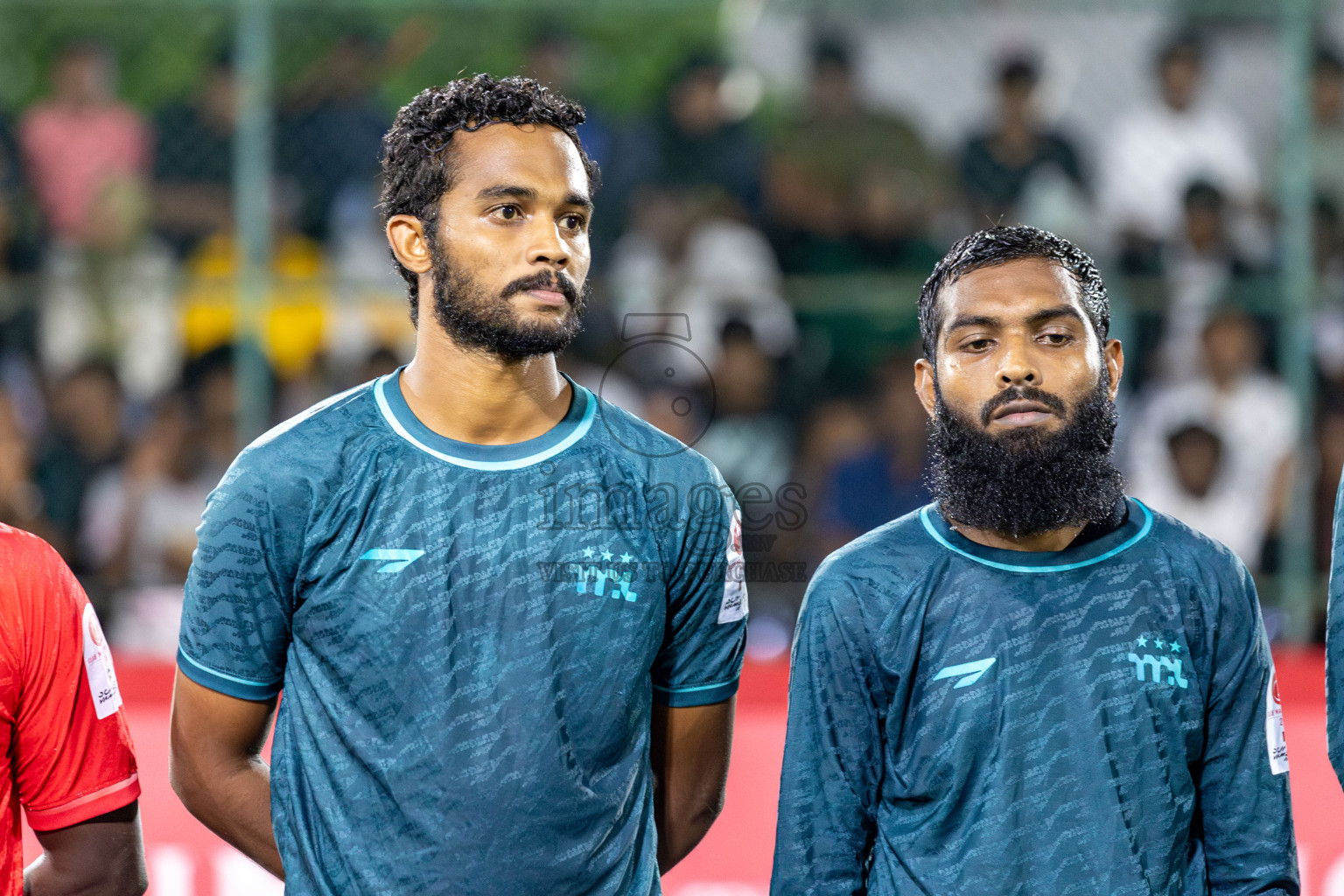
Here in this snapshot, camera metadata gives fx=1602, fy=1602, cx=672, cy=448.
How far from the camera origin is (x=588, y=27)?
9273 mm

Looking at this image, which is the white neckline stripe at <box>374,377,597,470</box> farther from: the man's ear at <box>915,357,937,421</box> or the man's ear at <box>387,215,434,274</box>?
the man's ear at <box>915,357,937,421</box>

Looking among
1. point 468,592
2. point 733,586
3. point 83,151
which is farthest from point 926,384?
point 83,151

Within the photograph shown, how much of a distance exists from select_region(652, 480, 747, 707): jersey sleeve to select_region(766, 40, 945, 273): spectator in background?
478 centimetres

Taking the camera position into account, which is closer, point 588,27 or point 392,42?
point 392,42

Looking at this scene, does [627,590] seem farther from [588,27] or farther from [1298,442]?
[588,27]

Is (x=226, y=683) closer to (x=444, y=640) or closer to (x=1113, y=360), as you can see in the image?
(x=444, y=640)

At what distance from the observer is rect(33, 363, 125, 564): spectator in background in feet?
22.1

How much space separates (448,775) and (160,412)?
4798mm

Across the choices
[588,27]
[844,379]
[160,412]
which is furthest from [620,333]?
[588,27]

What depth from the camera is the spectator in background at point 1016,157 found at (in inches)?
307

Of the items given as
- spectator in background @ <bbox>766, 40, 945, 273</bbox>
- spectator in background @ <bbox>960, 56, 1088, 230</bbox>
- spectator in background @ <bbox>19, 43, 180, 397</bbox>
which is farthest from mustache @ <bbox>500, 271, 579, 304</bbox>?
spectator in background @ <bbox>960, 56, 1088, 230</bbox>

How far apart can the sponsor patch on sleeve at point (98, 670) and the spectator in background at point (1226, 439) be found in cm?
512

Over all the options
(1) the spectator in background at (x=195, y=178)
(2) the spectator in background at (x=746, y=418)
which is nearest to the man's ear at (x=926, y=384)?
(2) the spectator in background at (x=746, y=418)

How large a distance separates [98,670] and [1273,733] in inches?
76.8
